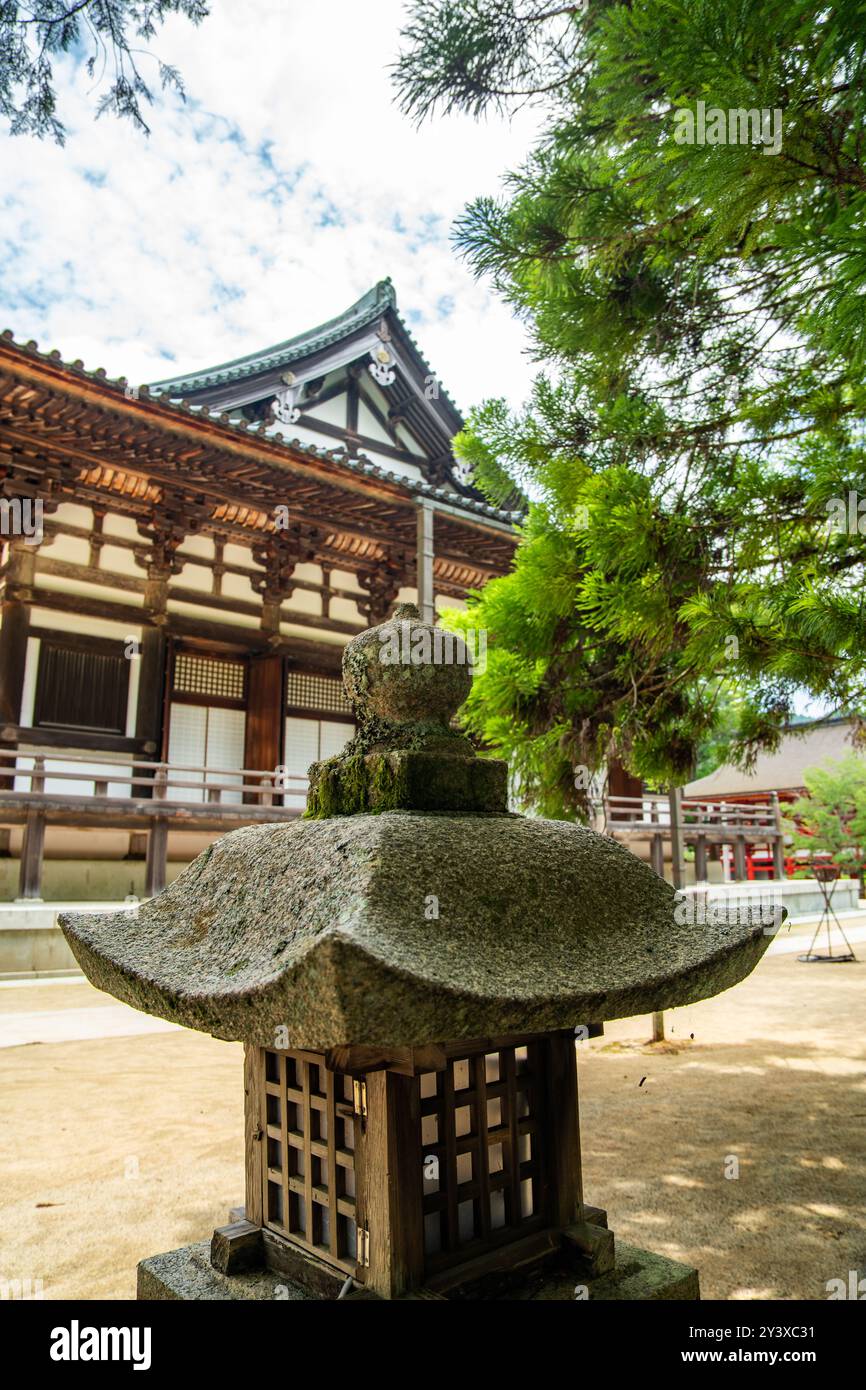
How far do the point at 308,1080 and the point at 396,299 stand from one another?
1524 centimetres

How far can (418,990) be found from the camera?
4.55 ft

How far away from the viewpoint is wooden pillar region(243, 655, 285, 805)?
11.6 meters

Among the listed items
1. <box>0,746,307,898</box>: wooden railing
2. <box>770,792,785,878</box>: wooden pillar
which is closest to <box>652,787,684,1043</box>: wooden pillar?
<box>0,746,307,898</box>: wooden railing

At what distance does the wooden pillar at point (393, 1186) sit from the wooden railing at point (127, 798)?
7701mm

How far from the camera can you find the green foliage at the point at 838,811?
21.1 meters

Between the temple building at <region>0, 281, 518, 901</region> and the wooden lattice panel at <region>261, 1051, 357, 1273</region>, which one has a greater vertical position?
the temple building at <region>0, 281, 518, 901</region>

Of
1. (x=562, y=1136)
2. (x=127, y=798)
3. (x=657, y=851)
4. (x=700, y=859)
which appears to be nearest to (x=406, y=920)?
(x=562, y=1136)

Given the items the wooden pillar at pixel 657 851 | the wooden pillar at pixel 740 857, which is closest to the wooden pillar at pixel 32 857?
the wooden pillar at pixel 657 851

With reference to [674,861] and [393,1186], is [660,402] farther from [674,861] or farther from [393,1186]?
[674,861]

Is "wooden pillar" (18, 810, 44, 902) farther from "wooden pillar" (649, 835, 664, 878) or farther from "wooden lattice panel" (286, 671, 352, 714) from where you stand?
"wooden pillar" (649, 835, 664, 878)

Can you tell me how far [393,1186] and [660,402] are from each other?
383cm

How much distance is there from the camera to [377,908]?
1581mm

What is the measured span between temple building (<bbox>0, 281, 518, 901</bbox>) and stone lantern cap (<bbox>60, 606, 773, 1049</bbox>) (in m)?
6.87
